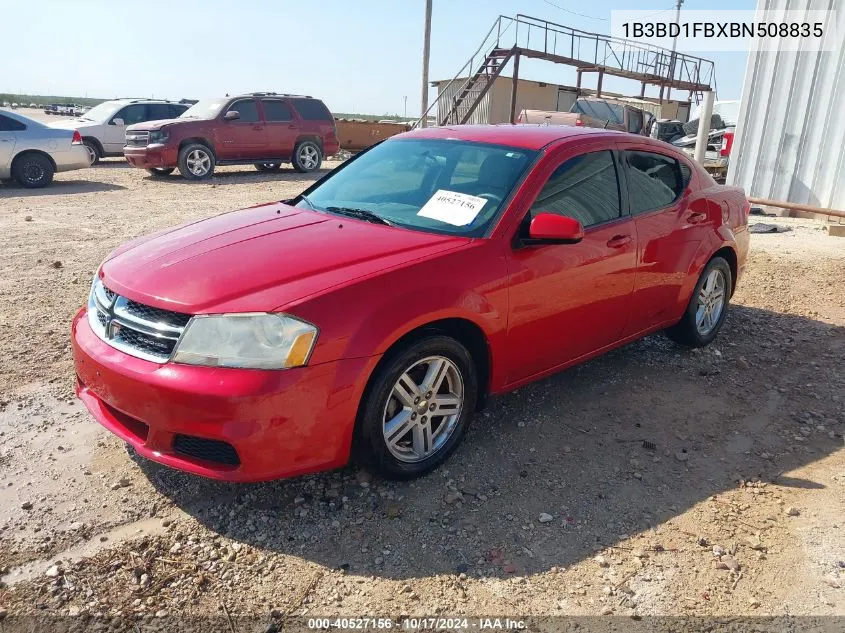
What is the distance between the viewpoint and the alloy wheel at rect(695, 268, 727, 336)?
4.91 meters

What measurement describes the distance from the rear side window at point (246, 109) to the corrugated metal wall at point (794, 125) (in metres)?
9.80

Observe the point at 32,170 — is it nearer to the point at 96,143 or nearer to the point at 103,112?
the point at 96,143

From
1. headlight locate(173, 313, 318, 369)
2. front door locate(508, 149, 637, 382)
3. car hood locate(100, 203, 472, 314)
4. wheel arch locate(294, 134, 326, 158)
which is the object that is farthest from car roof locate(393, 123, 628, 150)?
wheel arch locate(294, 134, 326, 158)

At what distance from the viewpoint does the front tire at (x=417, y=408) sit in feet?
9.53

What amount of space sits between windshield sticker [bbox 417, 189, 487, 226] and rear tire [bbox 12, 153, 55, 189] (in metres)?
11.5

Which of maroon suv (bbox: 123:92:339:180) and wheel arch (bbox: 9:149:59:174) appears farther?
maroon suv (bbox: 123:92:339:180)

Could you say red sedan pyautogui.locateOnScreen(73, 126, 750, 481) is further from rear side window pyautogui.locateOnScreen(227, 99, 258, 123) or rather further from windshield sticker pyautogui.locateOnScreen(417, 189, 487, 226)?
rear side window pyautogui.locateOnScreen(227, 99, 258, 123)

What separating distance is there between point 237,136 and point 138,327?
12.6m

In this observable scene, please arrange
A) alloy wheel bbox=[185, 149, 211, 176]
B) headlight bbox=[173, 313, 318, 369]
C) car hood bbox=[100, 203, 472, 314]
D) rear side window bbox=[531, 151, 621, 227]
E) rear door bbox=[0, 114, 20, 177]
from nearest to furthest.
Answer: headlight bbox=[173, 313, 318, 369]
car hood bbox=[100, 203, 472, 314]
rear side window bbox=[531, 151, 621, 227]
rear door bbox=[0, 114, 20, 177]
alloy wheel bbox=[185, 149, 211, 176]

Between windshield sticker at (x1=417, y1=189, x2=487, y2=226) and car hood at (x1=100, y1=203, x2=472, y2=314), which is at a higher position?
windshield sticker at (x1=417, y1=189, x2=487, y2=226)

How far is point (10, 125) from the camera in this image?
11977 mm

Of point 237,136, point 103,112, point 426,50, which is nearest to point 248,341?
point 237,136

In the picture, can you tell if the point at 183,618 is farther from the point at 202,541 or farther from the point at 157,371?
the point at 157,371

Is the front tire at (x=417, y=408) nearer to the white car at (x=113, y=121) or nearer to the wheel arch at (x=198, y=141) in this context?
the wheel arch at (x=198, y=141)
